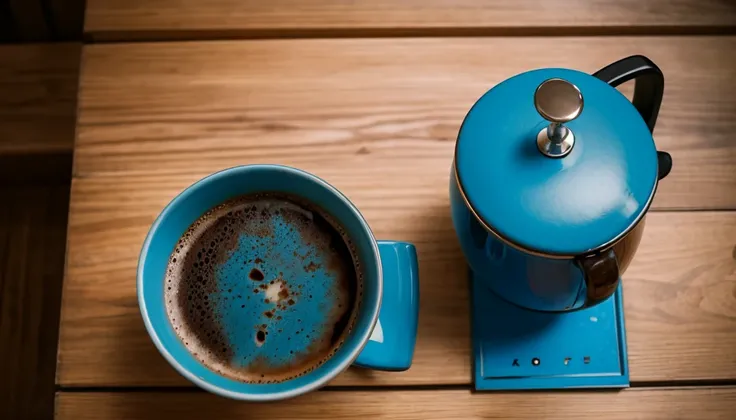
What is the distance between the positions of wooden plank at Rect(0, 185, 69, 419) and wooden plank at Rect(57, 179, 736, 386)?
39cm

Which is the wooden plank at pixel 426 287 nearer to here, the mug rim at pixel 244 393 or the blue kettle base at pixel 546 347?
the blue kettle base at pixel 546 347

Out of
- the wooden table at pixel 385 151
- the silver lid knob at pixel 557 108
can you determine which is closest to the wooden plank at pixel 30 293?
the wooden table at pixel 385 151

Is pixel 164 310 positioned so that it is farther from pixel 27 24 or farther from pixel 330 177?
pixel 27 24

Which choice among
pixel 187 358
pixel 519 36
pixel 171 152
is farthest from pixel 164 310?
pixel 519 36

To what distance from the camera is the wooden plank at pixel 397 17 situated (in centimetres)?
69

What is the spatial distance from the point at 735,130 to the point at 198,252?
489 millimetres

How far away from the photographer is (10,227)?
3.34ft

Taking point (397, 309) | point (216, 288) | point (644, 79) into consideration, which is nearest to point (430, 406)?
point (397, 309)

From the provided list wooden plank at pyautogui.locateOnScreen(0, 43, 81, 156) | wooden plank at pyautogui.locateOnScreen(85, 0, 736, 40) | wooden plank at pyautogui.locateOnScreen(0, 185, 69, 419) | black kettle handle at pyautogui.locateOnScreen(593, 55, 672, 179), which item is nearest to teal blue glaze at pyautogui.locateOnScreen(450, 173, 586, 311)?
black kettle handle at pyautogui.locateOnScreen(593, 55, 672, 179)

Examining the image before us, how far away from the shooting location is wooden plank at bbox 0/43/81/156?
88 centimetres

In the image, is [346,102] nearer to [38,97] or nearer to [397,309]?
[397,309]

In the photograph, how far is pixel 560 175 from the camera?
0.48 m

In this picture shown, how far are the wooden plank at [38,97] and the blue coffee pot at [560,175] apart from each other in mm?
573

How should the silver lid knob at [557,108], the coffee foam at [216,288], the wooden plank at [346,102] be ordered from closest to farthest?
the silver lid knob at [557,108] → the coffee foam at [216,288] → the wooden plank at [346,102]
